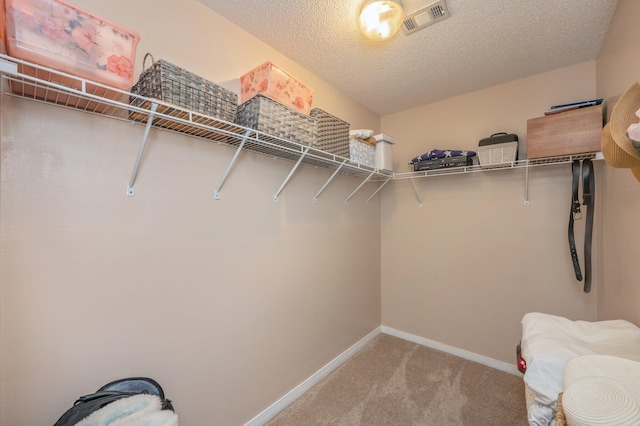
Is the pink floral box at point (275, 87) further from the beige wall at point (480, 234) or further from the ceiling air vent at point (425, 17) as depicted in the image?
the beige wall at point (480, 234)

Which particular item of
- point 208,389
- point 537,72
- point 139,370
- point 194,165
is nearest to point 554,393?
point 208,389

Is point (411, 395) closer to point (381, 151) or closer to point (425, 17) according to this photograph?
point (381, 151)

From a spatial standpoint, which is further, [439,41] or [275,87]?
[439,41]

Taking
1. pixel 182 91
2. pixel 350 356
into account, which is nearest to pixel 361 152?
pixel 182 91

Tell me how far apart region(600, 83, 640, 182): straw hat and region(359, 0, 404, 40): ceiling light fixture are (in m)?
1.03

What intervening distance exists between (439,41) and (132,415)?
2478 millimetres

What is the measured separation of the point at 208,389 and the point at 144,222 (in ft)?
3.20

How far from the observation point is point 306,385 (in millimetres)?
2041

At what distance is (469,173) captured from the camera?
249 cm

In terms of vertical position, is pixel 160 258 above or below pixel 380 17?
below

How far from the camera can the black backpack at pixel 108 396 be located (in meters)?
0.91

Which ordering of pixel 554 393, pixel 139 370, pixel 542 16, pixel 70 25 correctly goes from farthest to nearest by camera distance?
1. pixel 542 16
2. pixel 139 370
3. pixel 554 393
4. pixel 70 25

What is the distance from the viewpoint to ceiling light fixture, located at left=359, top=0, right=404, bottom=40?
4.53ft

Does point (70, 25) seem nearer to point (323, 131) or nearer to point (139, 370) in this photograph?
point (323, 131)
